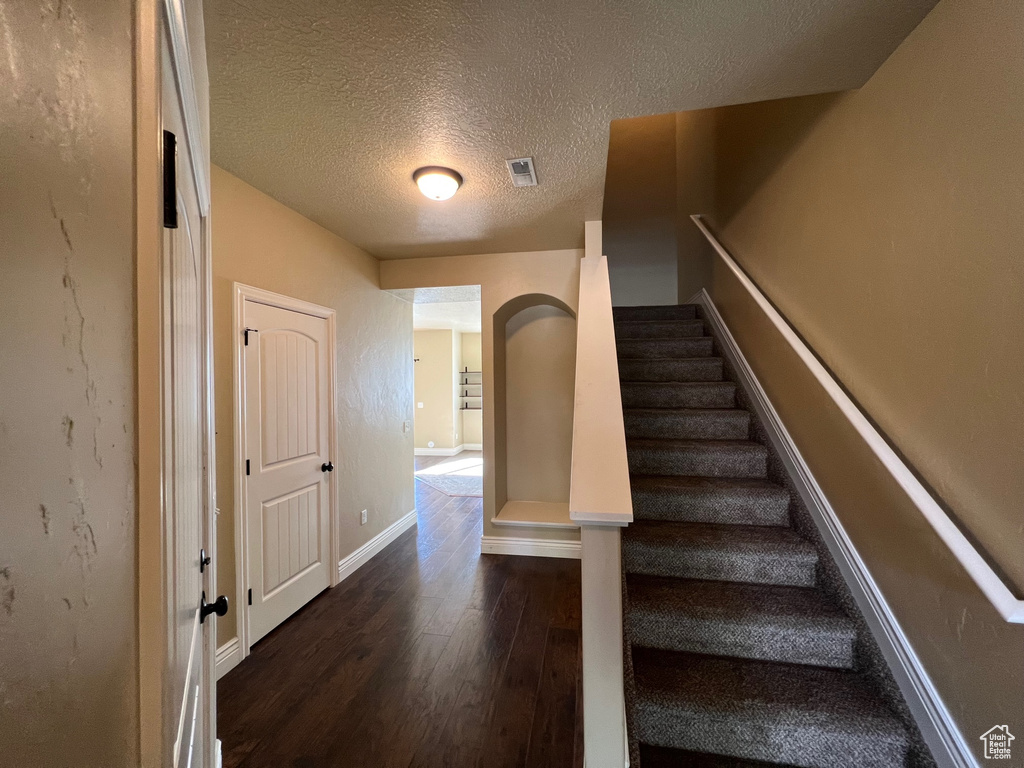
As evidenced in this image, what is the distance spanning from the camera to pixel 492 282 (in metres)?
3.41

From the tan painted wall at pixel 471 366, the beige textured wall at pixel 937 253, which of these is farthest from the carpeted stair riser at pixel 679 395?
the tan painted wall at pixel 471 366

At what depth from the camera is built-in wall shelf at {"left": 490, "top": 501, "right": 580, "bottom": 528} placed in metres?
3.31

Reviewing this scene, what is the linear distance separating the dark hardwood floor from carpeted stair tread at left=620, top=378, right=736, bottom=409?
1.39 m

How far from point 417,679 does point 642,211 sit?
4625 millimetres

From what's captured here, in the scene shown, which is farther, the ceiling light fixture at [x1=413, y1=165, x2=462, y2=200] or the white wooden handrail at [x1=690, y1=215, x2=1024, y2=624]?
the ceiling light fixture at [x1=413, y1=165, x2=462, y2=200]

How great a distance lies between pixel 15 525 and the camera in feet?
0.87

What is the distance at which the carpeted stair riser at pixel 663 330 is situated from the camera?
3172 mm

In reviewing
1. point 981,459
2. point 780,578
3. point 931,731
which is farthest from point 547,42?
point 931,731

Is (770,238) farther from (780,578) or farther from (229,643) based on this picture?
(229,643)

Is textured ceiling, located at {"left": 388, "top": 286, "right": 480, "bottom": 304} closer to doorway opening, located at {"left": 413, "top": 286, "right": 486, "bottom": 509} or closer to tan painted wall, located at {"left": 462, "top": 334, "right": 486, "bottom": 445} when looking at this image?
doorway opening, located at {"left": 413, "top": 286, "right": 486, "bottom": 509}

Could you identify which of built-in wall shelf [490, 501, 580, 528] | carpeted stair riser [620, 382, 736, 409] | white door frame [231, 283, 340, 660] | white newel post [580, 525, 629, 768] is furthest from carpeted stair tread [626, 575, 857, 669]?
white door frame [231, 283, 340, 660]

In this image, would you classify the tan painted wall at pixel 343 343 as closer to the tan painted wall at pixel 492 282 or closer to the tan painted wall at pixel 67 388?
the tan painted wall at pixel 492 282

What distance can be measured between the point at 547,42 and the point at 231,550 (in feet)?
8.65

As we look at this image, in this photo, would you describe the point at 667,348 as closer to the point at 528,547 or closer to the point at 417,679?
the point at 528,547
